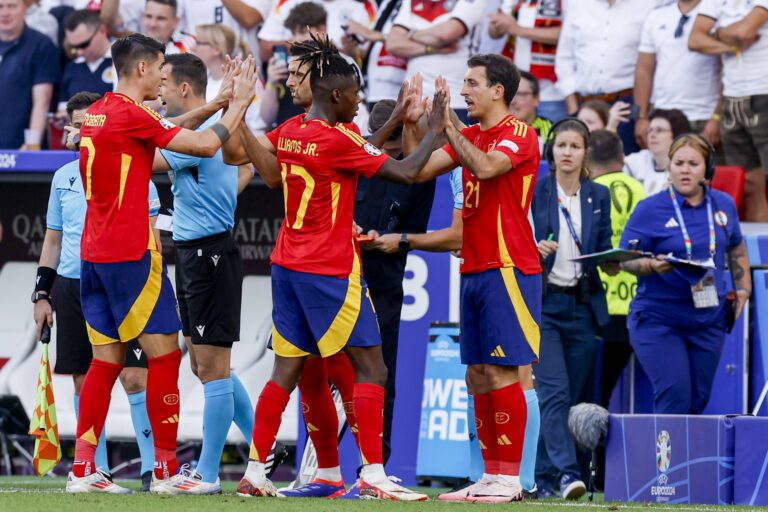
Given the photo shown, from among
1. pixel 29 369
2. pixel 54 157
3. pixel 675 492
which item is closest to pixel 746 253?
pixel 675 492

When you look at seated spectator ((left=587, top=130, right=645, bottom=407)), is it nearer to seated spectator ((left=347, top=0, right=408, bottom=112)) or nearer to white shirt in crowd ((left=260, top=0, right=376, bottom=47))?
seated spectator ((left=347, top=0, right=408, bottom=112))

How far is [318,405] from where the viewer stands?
301 inches

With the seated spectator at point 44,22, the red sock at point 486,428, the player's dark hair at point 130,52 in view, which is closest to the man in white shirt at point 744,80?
the red sock at point 486,428

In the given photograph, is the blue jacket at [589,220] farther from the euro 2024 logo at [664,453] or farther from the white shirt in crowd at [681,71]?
the white shirt in crowd at [681,71]

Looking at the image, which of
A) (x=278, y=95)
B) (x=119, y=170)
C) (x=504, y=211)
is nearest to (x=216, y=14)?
(x=278, y=95)

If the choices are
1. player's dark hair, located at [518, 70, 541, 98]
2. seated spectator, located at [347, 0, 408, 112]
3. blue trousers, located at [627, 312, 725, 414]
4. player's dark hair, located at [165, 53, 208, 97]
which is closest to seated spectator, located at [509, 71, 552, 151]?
player's dark hair, located at [518, 70, 541, 98]

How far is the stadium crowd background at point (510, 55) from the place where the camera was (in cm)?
1091

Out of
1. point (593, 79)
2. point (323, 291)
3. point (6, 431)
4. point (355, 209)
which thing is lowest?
point (6, 431)

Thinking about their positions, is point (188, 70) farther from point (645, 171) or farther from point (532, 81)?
point (645, 171)

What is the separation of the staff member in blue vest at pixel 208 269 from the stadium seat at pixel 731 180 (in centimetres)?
403

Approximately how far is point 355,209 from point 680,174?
1.99 meters

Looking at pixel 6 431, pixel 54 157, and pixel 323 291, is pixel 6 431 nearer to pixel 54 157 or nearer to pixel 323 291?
pixel 54 157

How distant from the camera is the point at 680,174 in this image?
9.07 metres

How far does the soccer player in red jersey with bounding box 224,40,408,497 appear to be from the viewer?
7.43 m
